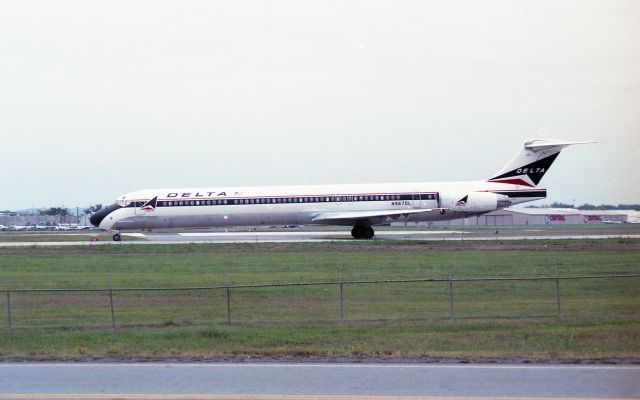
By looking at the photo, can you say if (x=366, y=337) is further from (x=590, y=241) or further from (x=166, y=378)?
(x=590, y=241)

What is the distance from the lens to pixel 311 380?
12.2 metres

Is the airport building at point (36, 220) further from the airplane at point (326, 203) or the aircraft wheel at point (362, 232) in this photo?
the aircraft wheel at point (362, 232)

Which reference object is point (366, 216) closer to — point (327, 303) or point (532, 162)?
point (532, 162)

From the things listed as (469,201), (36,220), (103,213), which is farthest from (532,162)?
(36,220)

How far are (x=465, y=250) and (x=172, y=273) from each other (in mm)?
15222

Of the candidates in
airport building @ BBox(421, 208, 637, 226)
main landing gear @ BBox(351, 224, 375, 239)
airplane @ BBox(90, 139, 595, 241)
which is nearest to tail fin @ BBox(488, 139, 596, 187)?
airplane @ BBox(90, 139, 595, 241)

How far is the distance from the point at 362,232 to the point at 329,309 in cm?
3166

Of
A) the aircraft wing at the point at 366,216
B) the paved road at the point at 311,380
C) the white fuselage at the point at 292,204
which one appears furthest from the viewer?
the white fuselage at the point at 292,204

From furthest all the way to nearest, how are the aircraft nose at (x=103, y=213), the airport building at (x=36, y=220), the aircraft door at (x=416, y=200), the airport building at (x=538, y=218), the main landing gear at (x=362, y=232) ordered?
the airport building at (x=36, y=220) → the airport building at (x=538, y=218) → the aircraft nose at (x=103, y=213) → the main landing gear at (x=362, y=232) → the aircraft door at (x=416, y=200)

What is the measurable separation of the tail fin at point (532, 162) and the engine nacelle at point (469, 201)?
1.83 metres

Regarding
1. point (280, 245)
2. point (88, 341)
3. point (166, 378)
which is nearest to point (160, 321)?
point (88, 341)

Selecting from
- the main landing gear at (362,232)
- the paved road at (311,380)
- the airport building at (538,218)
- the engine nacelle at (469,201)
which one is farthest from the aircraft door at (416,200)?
the airport building at (538,218)

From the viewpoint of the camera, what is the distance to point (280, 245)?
45.5m

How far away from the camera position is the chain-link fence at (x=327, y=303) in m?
20.0
